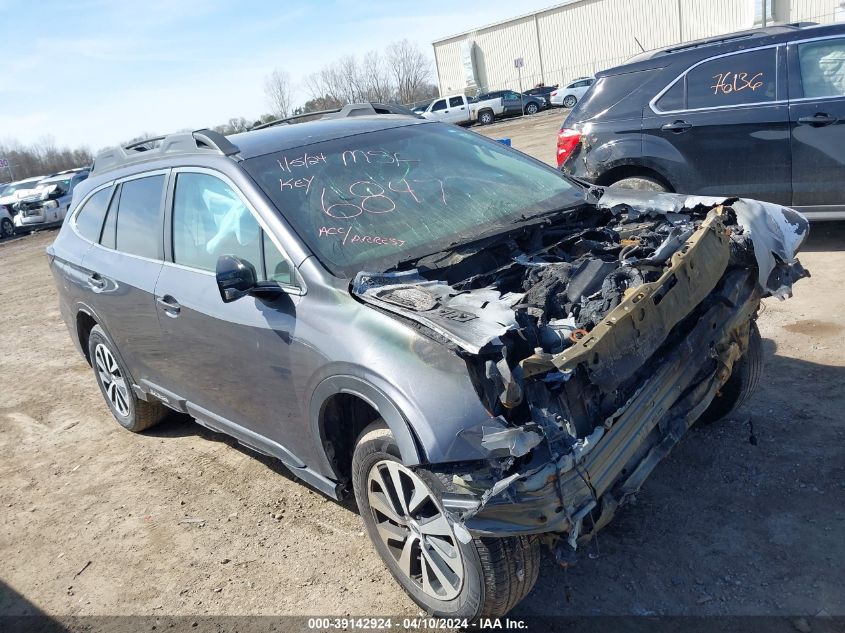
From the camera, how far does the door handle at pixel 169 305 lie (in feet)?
12.7

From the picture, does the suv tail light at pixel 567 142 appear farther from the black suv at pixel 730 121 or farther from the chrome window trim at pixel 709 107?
the chrome window trim at pixel 709 107

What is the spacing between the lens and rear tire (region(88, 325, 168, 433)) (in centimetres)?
498

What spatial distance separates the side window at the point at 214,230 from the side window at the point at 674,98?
467 centimetres

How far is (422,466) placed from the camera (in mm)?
2463

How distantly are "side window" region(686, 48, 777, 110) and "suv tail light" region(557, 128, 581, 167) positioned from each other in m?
1.07

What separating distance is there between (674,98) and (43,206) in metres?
21.5

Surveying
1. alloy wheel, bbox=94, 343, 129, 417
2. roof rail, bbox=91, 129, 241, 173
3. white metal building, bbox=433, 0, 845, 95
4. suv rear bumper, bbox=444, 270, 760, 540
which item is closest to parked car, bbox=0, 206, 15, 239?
roof rail, bbox=91, 129, 241, 173

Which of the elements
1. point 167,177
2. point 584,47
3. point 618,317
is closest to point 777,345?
point 618,317

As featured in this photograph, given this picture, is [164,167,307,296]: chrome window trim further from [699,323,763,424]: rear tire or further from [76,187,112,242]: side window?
[699,323,763,424]: rear tire

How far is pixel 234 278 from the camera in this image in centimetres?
315

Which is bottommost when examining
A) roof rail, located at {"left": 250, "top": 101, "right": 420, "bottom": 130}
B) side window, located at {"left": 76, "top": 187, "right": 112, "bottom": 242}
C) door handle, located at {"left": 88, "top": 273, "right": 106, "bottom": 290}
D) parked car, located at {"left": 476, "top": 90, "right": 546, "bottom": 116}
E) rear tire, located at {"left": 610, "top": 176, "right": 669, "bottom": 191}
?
parked car, located at {"left": 476, "top": 90, "right": 546, "bottom": 116}

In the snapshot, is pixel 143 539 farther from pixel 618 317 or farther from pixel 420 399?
pixel 618 317

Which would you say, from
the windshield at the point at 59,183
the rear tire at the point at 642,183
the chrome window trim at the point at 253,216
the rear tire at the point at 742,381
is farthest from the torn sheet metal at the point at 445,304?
the windshield at the point at 59,183

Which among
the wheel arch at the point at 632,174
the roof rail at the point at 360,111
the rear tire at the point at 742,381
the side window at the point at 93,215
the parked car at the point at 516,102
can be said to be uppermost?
the roof rail at the point at 360,111
